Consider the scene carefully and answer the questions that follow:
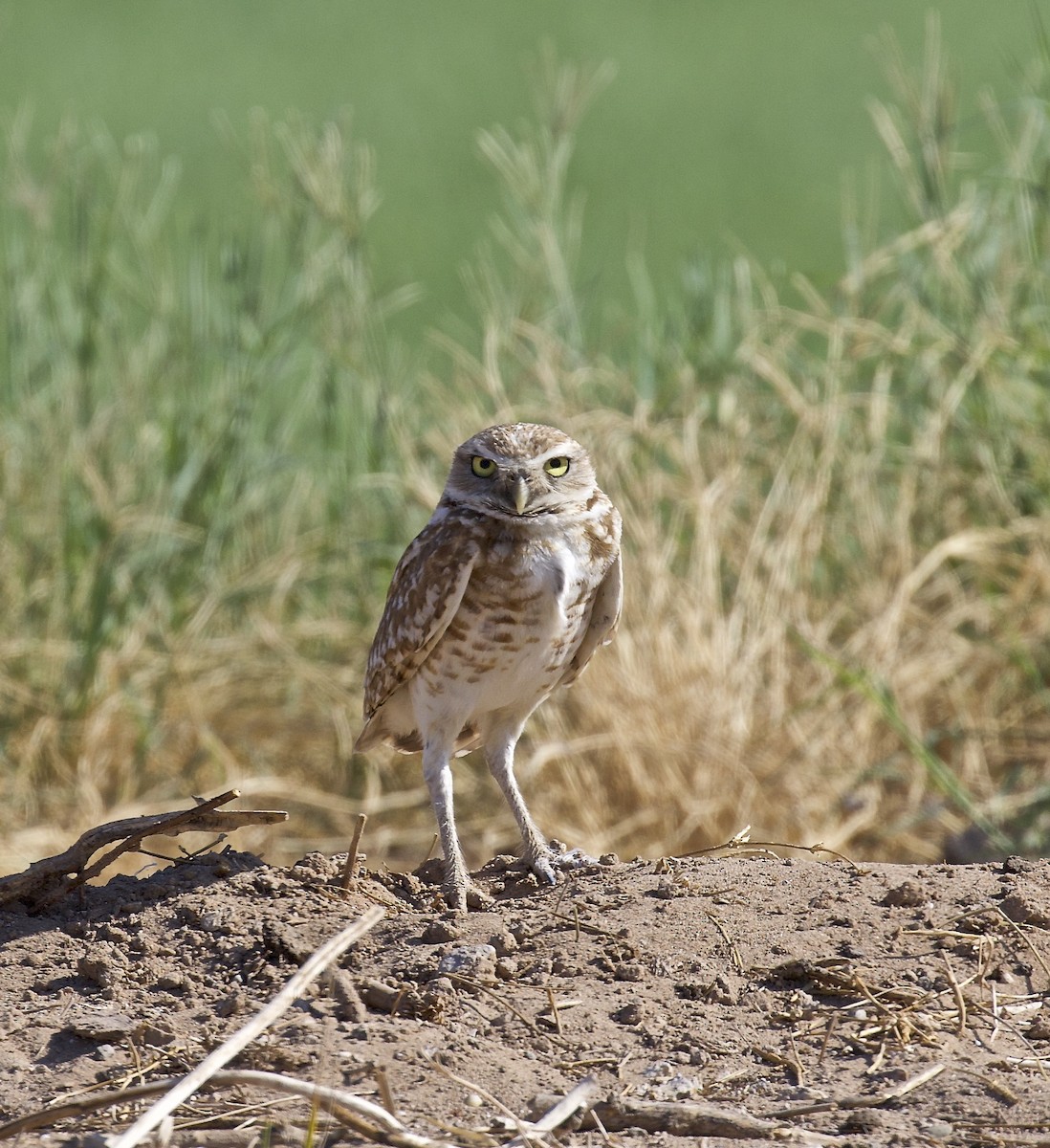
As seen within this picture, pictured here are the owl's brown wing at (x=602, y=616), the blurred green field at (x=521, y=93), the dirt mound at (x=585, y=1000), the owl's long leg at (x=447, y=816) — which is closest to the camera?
the dirt mound at (x=585, y=1000)

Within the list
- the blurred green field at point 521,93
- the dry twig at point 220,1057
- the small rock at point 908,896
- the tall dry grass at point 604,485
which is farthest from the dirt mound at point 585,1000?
the blurred green field at point 521,93

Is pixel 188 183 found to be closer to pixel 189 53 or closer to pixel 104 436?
pixel 189 53

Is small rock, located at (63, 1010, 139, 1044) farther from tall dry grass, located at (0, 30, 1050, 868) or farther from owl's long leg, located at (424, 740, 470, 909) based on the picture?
tall dry grass, located at (0, 30, 1050, 868)

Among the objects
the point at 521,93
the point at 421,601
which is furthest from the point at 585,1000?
the point at 521,93

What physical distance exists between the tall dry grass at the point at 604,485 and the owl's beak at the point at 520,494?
188 cm

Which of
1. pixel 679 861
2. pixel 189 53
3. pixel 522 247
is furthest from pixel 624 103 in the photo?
pixel 679 861

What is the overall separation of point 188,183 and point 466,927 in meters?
12.6

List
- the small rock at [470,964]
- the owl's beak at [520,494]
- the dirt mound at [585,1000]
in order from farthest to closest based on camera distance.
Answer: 1. the owl's beak at [520,494]
2. the small rock at [470,964]
3. the dirt mound at [585,1000]

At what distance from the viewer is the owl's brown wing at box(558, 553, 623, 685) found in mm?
4367

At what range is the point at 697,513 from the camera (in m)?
6.29

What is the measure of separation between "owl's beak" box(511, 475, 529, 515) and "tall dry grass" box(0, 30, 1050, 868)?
1.88m

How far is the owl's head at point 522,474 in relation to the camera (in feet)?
13.6

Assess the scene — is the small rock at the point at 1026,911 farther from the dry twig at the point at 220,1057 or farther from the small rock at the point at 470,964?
the dry twig at the point at 220,1057

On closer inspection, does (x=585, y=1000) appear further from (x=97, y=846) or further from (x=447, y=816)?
(x=97, y=846)
